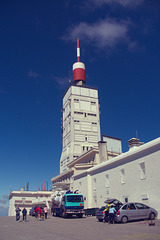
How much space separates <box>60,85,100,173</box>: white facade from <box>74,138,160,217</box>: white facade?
52.6 metres

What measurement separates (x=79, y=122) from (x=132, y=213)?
2992 inches

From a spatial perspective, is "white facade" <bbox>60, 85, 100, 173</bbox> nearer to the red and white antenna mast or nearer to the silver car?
the red and white antenna mast

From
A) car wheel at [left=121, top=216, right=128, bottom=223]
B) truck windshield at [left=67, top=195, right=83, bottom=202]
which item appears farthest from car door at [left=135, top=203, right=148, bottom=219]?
truck windshield at [left=67, top=195, right=83, bottom=202]

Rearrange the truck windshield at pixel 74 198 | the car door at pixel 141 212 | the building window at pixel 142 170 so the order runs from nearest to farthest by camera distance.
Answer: the car door at pixel 141 212, the building window at pixel 142 170, the truck windshield at pixel 74 198

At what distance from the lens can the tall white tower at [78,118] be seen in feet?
299

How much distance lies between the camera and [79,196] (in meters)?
28.1

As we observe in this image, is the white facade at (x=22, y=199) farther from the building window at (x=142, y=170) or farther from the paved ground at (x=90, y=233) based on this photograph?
the paved ground at (x=90, y=233)

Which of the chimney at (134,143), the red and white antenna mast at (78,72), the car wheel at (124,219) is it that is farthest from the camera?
the red and white antenna mast at (78,72)

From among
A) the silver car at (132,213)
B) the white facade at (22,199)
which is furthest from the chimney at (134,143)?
the white facade at (22,199)

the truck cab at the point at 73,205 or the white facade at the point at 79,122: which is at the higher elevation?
the white facade at the point at 79,122

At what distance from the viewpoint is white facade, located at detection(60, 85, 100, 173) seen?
9095 centimetres

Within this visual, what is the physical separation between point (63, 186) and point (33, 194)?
1763 centimetres

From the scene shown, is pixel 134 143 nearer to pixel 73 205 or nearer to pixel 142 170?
pixel 142 170

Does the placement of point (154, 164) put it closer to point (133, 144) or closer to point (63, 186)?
point (133, 144)
